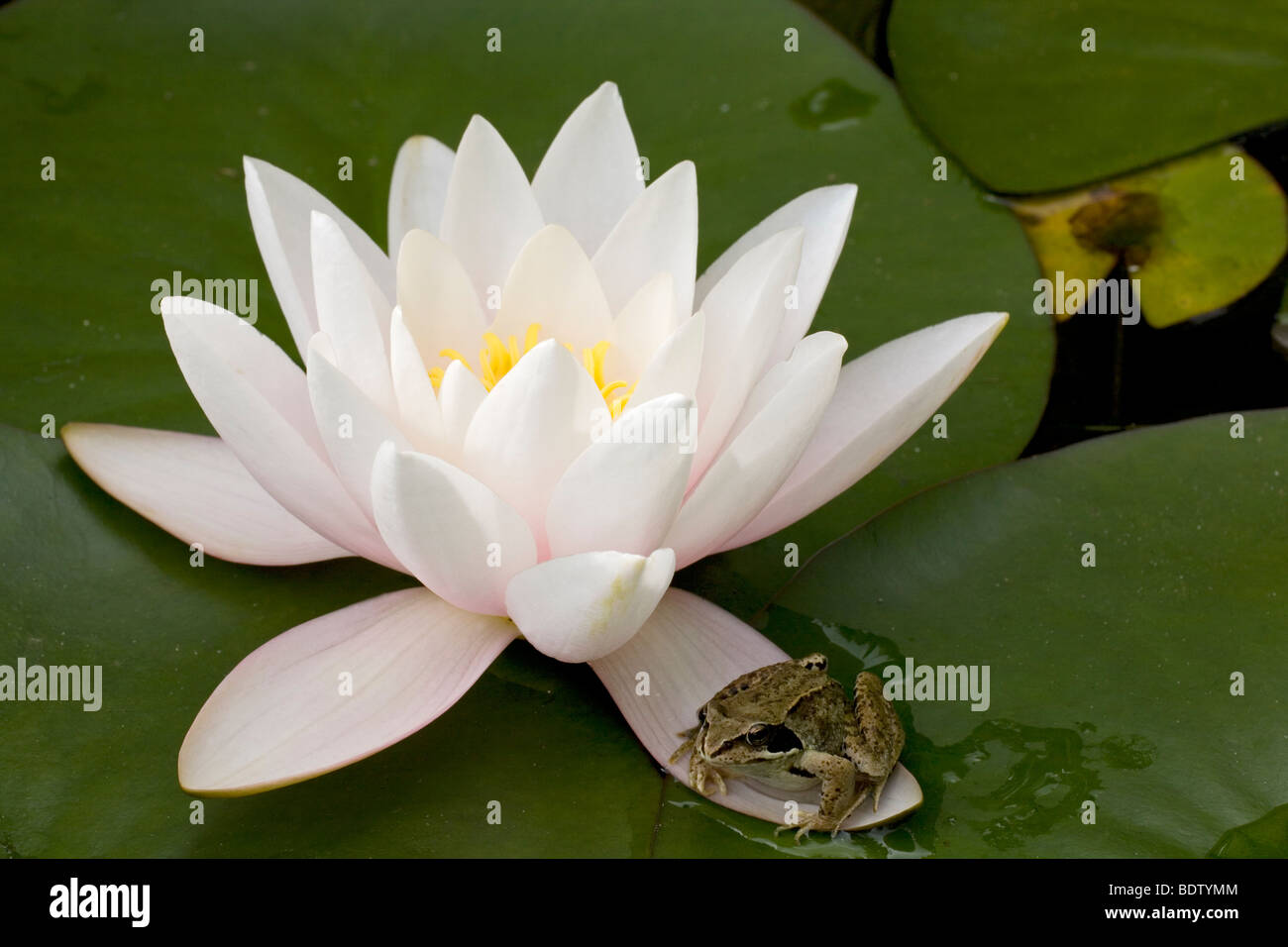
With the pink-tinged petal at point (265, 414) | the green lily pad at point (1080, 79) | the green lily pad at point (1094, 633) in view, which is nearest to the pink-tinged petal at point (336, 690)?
the pink-tinged petal at point (265, 414)

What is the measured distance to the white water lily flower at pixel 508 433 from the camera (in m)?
1.45

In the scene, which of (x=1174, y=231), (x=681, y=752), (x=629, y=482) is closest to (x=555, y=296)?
(x=629, y=482)

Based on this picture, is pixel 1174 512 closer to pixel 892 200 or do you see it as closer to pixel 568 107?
pixel 892 200

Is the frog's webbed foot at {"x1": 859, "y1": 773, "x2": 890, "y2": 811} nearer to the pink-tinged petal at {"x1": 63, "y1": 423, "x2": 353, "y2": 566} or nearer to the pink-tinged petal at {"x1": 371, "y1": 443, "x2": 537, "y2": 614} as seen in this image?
the pink-tinged petal at {"x1": 371, "y1": 443, "x2": 537, "y2": 614}

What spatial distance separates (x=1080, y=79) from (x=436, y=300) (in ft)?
6.28

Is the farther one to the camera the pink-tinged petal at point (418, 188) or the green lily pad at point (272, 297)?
the pink-tinged petal at point (418, 188)

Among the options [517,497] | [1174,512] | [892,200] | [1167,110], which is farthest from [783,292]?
[1167,110]

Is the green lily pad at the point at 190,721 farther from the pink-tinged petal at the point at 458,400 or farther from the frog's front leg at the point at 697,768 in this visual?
the pink-tinged petal at the point at 458,400

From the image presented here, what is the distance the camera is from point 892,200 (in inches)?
96.6

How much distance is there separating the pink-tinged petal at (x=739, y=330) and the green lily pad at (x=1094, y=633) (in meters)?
0.37

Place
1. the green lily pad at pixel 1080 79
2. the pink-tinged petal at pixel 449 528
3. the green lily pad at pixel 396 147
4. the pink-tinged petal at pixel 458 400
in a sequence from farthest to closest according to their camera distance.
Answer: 1. the green lily pad at pixel 1080 79
2. the green lily pad at pixel 396 147
3. the pink-tinged petal at pixel 458 400
4. the pink-tinged petal at pixel 449 528

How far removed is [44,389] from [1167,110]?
266 centimetres

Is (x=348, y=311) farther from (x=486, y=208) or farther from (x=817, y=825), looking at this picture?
(x=817, y=825)

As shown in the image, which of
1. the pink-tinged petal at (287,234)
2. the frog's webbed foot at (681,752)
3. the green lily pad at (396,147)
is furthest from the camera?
the green lily pad at (396,147)
